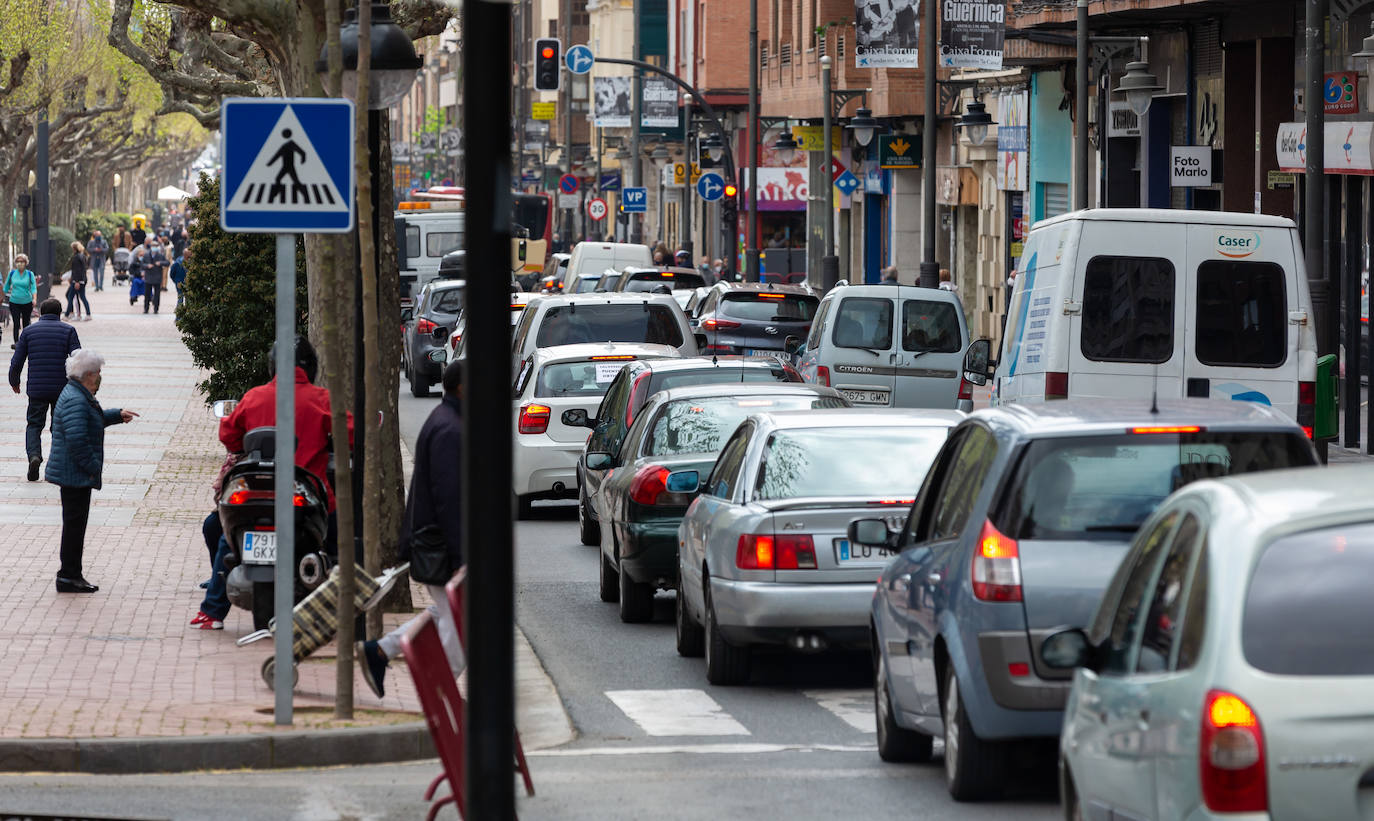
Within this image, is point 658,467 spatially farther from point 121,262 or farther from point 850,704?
point 121,262

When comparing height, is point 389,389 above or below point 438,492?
above

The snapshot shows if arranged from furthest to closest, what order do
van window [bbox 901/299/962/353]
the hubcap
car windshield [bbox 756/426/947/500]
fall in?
van window [bbox 901/299/962/353], car windshield [bbox 756/426/947/500], the hubcap

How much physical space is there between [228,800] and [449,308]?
29.1 m

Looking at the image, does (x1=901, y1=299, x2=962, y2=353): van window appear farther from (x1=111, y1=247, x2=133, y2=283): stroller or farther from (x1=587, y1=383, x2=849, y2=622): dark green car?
(x1=111, y1=247, x2=133, y2=283): stroller

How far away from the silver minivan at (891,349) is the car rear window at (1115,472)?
55.0ft

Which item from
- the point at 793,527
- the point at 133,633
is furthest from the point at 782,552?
the point at 133,633

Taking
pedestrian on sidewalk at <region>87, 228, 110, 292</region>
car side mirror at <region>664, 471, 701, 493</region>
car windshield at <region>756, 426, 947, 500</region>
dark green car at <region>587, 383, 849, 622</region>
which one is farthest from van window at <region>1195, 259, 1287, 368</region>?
pedestrian on sidewalk at <region>87, 228, 110, 292</region>

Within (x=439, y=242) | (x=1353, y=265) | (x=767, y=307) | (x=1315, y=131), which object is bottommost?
(x=767, y=307)

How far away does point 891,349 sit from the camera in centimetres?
2525

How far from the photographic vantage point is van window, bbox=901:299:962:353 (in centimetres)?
2538

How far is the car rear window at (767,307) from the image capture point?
30.0 metres

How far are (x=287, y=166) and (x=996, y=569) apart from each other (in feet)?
12.0

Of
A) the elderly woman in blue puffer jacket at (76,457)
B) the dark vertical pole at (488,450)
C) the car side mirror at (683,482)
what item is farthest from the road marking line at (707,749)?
the elderly woman in blue puffer jacket at (76,457)

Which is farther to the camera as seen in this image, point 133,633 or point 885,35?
point 885,35
